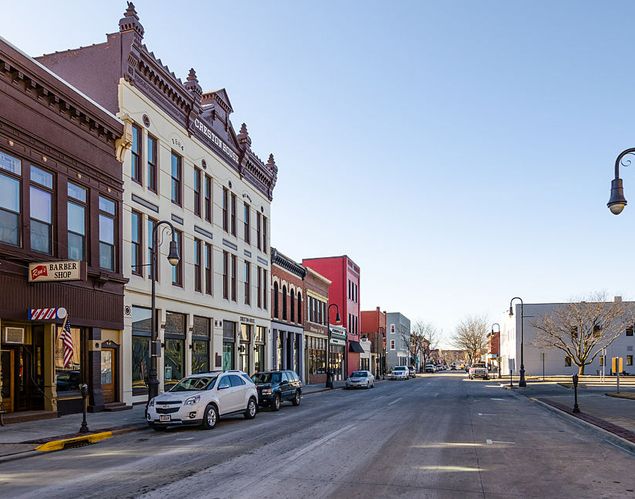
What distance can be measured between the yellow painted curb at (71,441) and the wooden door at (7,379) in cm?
443

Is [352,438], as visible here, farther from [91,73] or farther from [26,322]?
[91,73]

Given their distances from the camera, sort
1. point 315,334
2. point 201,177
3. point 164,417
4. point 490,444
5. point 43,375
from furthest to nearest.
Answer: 1. point 315,334
2. point 201,177
3. point 43,375
4. point 164,417
5. point 490,444

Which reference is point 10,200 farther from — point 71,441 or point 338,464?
point 338,464

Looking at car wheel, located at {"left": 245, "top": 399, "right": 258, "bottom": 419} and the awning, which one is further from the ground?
car wheel, located at {"left": 245, "top": 399, "right": 258, "bottom": 419}

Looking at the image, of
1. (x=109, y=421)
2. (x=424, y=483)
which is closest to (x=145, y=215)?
(x=109, y=421)

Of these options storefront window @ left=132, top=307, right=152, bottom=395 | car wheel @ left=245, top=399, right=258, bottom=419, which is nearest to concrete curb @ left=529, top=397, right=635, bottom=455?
car wheel @ left=245, top=399, right=258, bottom=419

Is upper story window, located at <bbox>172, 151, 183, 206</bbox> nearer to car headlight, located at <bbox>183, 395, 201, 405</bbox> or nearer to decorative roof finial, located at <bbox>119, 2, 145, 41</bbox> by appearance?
decorative roof finial, located at <bbox>119, 2, 145, 41</bbox>

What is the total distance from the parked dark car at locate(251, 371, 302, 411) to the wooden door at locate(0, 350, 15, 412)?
848 cm

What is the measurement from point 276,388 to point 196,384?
592 cm

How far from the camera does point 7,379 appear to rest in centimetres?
1764

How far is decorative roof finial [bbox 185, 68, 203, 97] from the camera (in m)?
29.2

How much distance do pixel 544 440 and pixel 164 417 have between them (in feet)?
31.2

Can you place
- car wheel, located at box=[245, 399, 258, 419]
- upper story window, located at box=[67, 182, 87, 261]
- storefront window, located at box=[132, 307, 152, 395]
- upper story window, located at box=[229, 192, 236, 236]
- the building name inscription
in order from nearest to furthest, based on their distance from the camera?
car wheel, located at box=[245, 399, 258, 419] → upper story window, located at box=[67, 182, 87, 261] → storefront window, located at box=[132, 307, 152, 395] → the building name inscription → upper story window, located at box=[229, 192, 236, 236]

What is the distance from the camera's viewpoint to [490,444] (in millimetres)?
13141
